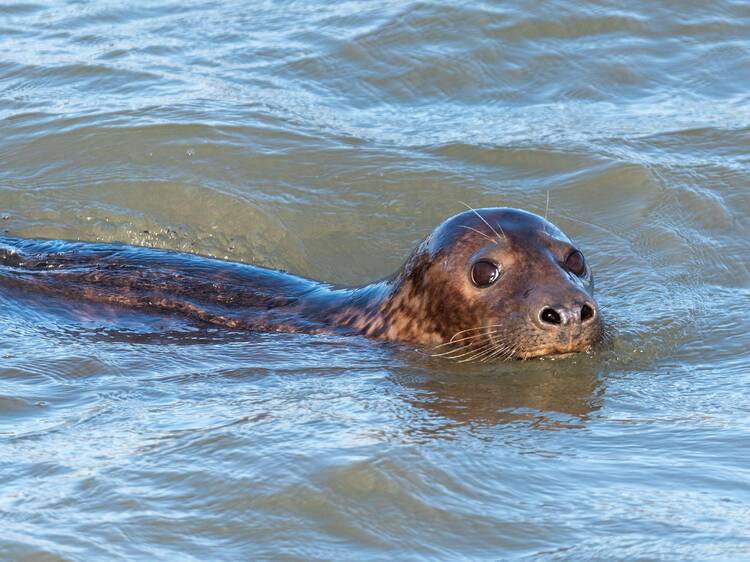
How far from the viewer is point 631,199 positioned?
31.2 ft

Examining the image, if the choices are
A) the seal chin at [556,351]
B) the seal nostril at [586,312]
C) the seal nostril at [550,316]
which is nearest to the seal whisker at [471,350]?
the seal chin at [556,351]

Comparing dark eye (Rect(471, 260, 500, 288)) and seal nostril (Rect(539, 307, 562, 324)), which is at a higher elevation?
dark eye (Rect(471, 260, 500, 288))

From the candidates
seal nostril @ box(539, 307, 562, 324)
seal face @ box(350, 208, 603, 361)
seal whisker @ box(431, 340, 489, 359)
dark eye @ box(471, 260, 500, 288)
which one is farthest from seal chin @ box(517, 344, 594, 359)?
dark eye @ box(471, 260, 500, 288)

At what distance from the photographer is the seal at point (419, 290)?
6.36 meters

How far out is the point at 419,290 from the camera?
683 cm

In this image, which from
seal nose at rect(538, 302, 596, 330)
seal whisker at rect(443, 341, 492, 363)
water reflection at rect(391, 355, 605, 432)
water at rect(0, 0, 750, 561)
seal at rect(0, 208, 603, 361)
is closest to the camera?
water at rect(0, 0, 750, 561)

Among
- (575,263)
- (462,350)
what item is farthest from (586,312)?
(462,350)

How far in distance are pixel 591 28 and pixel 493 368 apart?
21.5ft

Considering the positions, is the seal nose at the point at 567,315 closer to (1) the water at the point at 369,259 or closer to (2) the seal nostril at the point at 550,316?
(2) the seal nostril at the point at 550,316

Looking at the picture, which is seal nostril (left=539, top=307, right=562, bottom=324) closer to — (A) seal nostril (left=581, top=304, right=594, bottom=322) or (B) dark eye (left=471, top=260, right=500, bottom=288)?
(A) seal nostril (left=581, top=304, right=594, bottom=322)

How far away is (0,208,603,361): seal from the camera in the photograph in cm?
636

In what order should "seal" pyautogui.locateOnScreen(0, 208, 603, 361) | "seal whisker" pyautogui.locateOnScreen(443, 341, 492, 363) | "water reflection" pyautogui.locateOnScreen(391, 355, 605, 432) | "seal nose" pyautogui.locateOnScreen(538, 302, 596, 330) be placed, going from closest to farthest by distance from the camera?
1. "water reflection" pyautogui.locateOnScreen(391, 355, 605, 432)
2. "seal nose" pyautogui.locateOnScreen(538, 302, 596, 330)
3. "seal" pyautogui.locateOnScreen(0, 208, 603, 361)
4. "seal whisker" pyautogui.locateOnScreen(443, 341, 492, 363)

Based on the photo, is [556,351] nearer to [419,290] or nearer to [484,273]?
[484,273]

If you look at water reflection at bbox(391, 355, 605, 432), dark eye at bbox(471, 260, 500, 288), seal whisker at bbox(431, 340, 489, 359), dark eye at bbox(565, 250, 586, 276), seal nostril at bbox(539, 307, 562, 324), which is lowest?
water reflection at bbox(391, 355, 605, 432)
